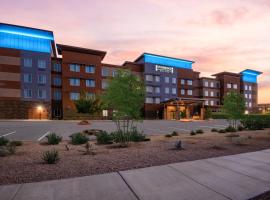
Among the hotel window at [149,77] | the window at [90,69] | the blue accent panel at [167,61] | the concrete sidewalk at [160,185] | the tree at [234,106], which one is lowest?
the concrete sidewalk at [160,185]

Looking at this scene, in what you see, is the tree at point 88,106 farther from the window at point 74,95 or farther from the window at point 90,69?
the window at point 90,69

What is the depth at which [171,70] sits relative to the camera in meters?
66.9

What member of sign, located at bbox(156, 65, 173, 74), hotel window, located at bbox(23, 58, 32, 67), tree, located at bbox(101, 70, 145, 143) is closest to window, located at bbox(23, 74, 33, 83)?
hotel window, located at bbox(23, 58, 32, 67)

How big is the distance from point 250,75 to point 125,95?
93498 mm

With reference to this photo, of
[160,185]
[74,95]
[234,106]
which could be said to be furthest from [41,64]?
[160,185]

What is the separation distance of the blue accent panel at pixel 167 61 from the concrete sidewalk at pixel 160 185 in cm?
5778

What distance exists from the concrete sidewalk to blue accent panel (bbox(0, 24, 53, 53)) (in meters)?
51.7

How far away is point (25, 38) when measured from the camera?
49.5 metres

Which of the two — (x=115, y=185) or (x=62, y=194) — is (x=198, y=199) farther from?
(x=62, y=194)

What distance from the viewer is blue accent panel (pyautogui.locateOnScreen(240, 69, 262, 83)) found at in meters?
86.9

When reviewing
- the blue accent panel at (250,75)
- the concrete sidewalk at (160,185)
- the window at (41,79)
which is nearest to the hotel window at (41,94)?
the window at (41,79)

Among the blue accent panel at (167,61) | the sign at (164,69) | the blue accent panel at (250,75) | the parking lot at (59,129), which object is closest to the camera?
the parking lot at (59,129)

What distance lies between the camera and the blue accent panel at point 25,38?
47.5 m

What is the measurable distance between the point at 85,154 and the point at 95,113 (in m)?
40.1
